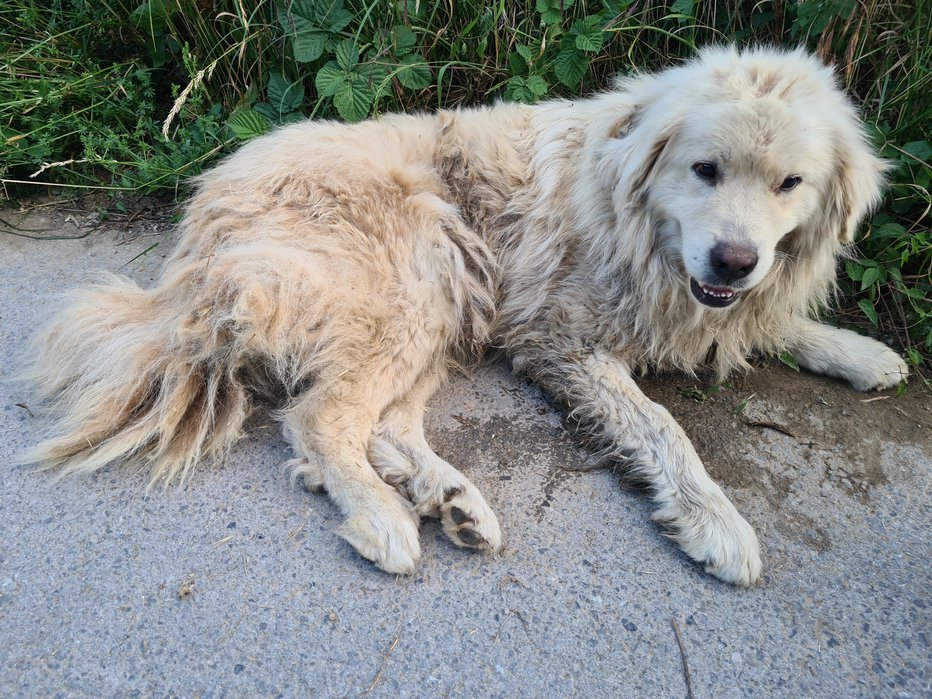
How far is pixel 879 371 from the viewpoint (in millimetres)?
3016

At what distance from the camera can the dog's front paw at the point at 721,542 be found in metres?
2.22

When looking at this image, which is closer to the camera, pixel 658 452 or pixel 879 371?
pixel 658 452

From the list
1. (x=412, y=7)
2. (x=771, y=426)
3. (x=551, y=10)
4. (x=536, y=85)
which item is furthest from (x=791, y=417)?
(x=412, y=7)

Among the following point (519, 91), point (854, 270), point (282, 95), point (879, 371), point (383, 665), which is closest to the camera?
point (383, 665)

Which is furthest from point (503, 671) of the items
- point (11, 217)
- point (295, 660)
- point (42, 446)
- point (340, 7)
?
point (11, 217)

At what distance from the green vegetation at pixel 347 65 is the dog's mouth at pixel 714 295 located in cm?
127

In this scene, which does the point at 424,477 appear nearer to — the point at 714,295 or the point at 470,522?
the point at 470,522

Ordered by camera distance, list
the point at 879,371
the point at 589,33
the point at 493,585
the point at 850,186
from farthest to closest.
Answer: the point at 589,33 → the point at 879,371 → the point at 850,186 → the point at 493,585

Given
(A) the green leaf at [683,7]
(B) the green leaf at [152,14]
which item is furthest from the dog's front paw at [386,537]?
(B) the green leaf at [152,14]

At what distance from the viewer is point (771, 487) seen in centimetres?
262

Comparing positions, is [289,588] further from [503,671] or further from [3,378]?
[3,378]

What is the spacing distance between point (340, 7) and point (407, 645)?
3616 millimetres

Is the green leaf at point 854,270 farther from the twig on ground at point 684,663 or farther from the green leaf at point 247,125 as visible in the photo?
the green leaf at point 247,125

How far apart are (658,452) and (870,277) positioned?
1.64 metres
